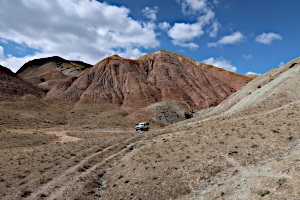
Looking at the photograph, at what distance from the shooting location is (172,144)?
62.7ft

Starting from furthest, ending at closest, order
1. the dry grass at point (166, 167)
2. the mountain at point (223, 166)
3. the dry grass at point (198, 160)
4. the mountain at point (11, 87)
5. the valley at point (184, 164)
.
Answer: the mountain at point (11, 87), the dry grass at point (198, 160), the dry grass at point (166, 167), the valley at point (184, 164), the mountain at point (223, 166)

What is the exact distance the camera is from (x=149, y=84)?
3425 inches

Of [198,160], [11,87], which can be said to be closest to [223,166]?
[198,160]

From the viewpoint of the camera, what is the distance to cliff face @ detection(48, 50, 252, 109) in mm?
77812

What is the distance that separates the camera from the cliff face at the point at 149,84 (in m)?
77.8

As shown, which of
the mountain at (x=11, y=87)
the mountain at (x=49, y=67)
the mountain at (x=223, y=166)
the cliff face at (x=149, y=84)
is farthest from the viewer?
the mountain at (x=49, y=67)

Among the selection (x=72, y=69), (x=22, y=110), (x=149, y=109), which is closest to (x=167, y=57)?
(x=149, y=109)

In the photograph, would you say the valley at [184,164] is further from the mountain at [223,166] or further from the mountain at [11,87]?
the mountain at [11,87]

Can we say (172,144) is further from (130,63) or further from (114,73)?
(130,63)

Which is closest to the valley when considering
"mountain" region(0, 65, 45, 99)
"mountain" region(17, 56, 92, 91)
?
"mountain" region(0, 65, 45, 99)

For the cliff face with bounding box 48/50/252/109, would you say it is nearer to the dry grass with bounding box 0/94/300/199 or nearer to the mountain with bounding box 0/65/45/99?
the mountain with bounding box 0/65/45/99

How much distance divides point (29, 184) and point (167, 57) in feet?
327

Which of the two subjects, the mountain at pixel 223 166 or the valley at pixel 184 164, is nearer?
the mountain at pixel 223 166

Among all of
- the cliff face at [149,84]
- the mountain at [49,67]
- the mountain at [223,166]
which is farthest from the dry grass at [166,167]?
the mountain at [49,67]
